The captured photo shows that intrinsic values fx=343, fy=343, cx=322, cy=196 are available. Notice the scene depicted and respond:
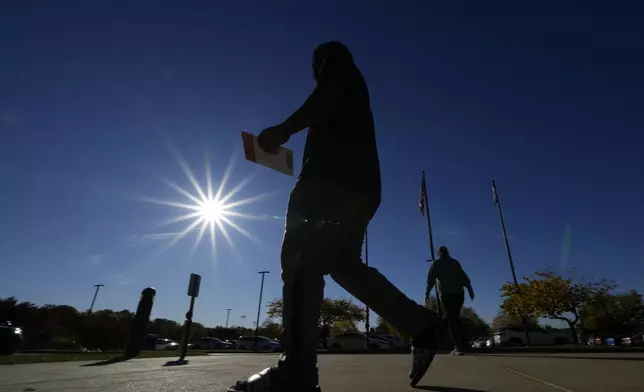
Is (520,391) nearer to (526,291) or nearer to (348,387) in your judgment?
(348,387)

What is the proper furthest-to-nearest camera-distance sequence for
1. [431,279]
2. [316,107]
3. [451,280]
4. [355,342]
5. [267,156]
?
[355,342], [451,280], [431,279], [267,156], [316,107]

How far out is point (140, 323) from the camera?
33.1 feet

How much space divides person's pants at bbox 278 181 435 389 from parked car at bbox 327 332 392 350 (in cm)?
2944

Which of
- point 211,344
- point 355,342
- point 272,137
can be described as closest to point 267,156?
point 272,137

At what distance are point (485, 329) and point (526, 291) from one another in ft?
166

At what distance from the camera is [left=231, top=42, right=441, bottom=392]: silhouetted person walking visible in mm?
1421

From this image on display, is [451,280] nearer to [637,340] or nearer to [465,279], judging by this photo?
[465,279]

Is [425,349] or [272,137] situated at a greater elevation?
[272,137]

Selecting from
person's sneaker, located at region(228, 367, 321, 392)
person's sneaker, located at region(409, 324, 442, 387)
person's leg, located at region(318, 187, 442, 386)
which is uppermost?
person's leg, located at region(318, 187, 442, 386)

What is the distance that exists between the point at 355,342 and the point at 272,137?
31669 mm

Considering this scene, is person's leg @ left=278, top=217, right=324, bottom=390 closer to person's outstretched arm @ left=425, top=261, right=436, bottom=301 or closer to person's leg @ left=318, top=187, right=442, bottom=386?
person's leg @ left=318, top=187, right=442, bottom=386

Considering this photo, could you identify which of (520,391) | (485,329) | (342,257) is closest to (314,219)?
(342,257)

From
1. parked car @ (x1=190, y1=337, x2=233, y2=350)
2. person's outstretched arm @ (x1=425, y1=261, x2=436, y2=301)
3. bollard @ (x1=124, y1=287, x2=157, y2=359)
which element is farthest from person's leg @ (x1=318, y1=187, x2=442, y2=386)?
parked car @ (x1=190, y1=337, x2=233, y2=350)

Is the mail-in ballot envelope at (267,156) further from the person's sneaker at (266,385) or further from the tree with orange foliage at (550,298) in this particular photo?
the tree with orange foliage at (550,298)
